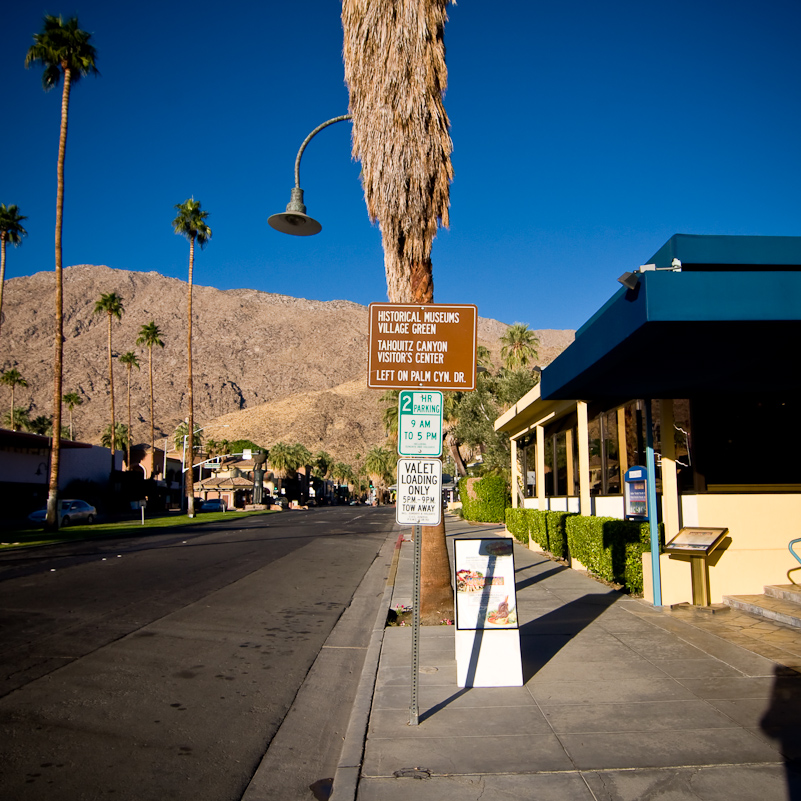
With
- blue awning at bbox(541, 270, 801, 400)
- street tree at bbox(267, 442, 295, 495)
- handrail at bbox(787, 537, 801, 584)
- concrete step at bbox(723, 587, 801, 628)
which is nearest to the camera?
blue awning at bbox(541, 270, 801, 400)

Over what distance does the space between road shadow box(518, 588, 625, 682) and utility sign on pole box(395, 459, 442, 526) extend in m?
2.34

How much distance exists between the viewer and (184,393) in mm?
173500

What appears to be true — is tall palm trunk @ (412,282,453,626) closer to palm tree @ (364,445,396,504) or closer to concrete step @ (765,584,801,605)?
concrete step @ (765,584,801,605)

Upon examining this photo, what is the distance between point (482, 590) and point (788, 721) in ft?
8.25

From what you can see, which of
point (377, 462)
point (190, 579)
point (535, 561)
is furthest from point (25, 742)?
point (377, 462)

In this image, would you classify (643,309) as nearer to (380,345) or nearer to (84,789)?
(380,345)

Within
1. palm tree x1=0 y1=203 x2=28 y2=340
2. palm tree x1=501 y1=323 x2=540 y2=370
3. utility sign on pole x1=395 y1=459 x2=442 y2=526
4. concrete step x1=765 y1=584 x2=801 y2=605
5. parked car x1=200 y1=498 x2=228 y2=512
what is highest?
palm tree x1=0 y1=203 x2=28 y2=340

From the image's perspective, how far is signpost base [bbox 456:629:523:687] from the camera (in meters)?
6.25

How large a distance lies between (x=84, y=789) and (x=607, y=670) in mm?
4663

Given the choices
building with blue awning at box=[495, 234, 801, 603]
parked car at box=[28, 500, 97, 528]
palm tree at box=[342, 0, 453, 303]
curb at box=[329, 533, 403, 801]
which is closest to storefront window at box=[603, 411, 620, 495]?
building with blue awning at box=[495, 234, 801, 603]

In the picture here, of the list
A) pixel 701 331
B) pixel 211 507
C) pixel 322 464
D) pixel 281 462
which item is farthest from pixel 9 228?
pixel 322 464

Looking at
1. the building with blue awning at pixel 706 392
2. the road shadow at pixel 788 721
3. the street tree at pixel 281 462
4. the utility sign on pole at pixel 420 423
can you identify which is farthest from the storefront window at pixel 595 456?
the street tree at pixel 281 462

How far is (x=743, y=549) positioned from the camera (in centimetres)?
966

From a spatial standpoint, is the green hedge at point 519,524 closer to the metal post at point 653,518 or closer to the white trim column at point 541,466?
the white trim column at point 541,466
